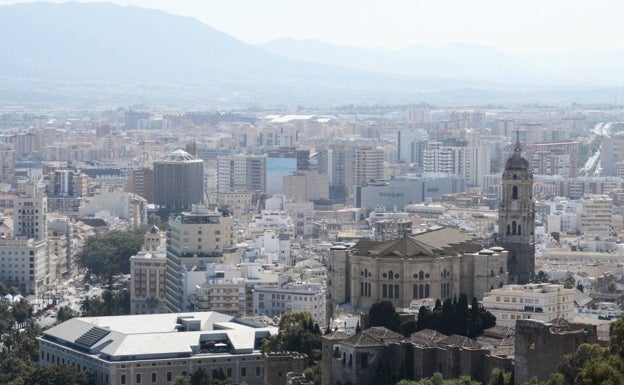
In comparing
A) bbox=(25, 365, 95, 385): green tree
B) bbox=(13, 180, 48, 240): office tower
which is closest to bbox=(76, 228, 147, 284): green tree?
bbox=(13, 180, 48, 240): office tower

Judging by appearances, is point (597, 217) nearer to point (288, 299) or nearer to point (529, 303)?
point (288, 299)

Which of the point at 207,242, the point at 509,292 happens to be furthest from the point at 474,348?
the point at 207,242

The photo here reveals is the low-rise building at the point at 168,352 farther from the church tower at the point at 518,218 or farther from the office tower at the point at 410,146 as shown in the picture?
the office tower at the point at 410,146

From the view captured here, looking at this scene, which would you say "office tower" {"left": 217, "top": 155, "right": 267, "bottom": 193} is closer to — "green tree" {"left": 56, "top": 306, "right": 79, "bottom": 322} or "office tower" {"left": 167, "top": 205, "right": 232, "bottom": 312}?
"office tower" {"left": 167, "top": 205, "right": 232, "bottom": 312}

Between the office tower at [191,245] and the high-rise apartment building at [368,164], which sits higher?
the office tower at [191,245]

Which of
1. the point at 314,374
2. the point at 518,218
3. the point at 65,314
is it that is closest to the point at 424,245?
the point at 518,218

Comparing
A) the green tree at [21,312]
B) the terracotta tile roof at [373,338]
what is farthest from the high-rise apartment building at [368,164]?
the terracotta tile roof at [373,338]
